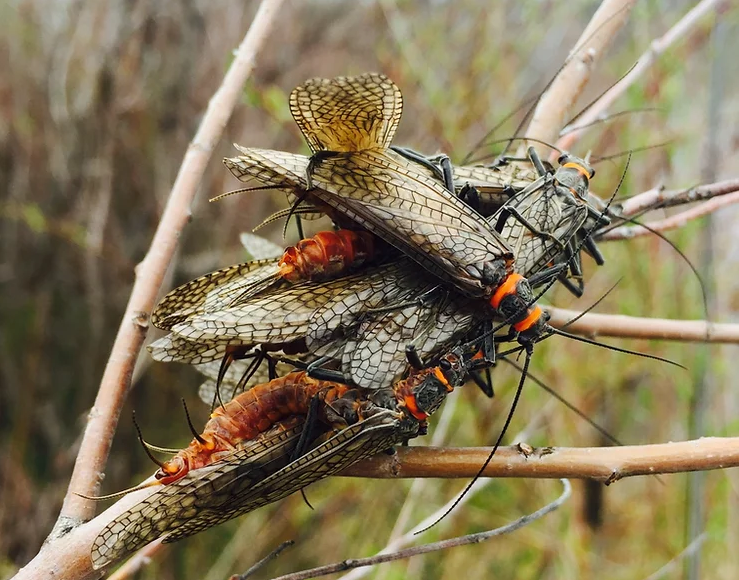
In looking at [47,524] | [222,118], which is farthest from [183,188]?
[47,524]

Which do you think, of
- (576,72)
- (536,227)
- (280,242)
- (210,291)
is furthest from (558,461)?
(280,242)

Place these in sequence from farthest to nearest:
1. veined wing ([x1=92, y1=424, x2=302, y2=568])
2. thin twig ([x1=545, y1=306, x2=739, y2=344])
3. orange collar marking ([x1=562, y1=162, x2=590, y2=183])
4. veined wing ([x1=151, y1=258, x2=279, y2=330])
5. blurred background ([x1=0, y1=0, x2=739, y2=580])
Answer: blurred background ([x1=0, y1=0, x2=739, y2=580]) < thin twig ([x1=545, y1=306, x2=739, y2=344]) < orange collar marking ([x1=562, y1=162, x2=590, y2=183]) < veined wing ([x1=151, y1=258, x2=279, y2=330]) < veined wing ([x1=92, y1=424, x2=302, y2=568])

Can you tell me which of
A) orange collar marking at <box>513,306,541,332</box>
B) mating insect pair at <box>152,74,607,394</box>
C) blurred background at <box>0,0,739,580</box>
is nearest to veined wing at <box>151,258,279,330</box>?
mating insect pair at <box>152,74,607,394</box>

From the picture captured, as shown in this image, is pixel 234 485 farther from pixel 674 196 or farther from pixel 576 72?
pixel 576 72

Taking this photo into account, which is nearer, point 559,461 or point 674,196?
point 559,461

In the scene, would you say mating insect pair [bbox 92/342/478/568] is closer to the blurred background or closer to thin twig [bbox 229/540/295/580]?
thin twig [bbox 229/540/295/580]

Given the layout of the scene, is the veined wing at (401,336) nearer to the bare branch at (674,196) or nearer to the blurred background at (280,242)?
the bare branch at (674,196)

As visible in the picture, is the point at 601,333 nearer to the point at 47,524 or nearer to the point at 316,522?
the point at 316,522
